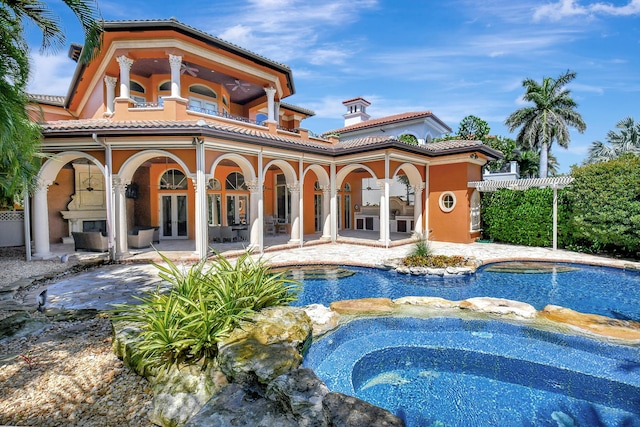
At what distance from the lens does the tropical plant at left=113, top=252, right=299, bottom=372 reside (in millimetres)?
4074

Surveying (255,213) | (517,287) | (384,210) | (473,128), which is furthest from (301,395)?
(473,128)

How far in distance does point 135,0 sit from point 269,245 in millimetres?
10874

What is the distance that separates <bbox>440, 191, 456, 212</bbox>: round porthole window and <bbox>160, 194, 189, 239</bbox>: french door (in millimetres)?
Answer: 13333

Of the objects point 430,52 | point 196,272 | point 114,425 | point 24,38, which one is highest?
point 430,52

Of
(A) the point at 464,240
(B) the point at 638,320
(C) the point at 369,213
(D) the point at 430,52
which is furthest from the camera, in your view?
(C) the point at 369,213

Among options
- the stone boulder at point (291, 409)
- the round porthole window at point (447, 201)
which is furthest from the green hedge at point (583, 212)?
the stone boulder at point (291, 409)

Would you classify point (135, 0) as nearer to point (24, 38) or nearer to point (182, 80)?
point (182, 80)

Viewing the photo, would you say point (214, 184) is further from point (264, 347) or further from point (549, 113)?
point (549, 113)

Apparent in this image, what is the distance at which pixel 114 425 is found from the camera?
320 centimetres

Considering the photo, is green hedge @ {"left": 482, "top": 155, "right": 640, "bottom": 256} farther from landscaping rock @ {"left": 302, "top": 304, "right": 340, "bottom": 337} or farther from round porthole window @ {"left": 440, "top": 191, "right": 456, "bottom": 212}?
landscaping rock @ {"left": 302, "top": 304, "right": 340, "bottom": 337}

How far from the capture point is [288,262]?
460 inches

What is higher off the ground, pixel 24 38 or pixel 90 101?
pixel 90 101

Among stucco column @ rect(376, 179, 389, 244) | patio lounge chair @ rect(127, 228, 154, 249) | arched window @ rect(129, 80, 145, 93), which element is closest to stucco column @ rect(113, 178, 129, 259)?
patio lounge chair @ rect(127, 228, 154, 249)

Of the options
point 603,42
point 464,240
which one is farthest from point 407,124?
point 603,42
